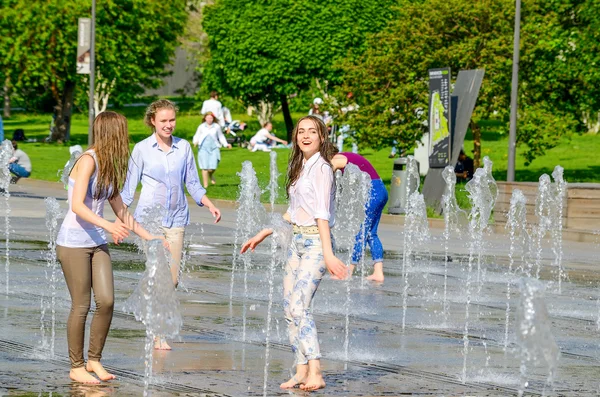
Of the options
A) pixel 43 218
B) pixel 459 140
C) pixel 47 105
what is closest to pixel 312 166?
pixel 43 218

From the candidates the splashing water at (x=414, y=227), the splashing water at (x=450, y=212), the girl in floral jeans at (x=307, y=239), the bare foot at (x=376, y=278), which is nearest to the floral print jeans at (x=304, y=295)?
the girl in floral jeans at (x=307, y=239)

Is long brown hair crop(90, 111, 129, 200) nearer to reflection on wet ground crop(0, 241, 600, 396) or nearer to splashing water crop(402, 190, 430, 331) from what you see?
reflection on wet ground crop(0, 241, 600, 396)

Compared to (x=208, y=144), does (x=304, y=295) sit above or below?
below

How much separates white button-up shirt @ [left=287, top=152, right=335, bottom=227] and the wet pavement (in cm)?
102

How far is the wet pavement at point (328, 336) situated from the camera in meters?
7.96

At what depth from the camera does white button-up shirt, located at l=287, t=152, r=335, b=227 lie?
7828mm

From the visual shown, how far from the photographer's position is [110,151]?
7738 millimetres

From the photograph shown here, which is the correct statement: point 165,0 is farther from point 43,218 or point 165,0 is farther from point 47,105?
point 43,218

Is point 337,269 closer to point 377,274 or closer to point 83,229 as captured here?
point 83,229

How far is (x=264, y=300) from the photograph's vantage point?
12.3m

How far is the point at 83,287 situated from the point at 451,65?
2406 cm

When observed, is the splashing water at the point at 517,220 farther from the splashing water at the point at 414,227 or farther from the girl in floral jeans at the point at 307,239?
the girl in floral jeans at the point at 307,239

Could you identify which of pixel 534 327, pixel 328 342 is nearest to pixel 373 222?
pixel 328 342

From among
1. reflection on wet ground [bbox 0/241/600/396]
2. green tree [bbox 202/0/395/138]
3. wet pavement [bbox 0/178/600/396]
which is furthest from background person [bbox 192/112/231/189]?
green tree [bbox 202/0/395/138]
